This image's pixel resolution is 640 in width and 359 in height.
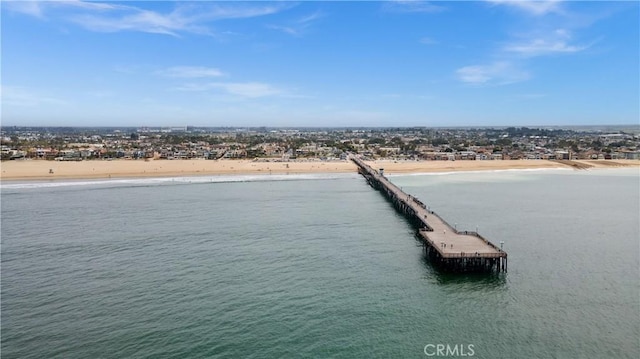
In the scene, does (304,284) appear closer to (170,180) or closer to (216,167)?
(170,180)

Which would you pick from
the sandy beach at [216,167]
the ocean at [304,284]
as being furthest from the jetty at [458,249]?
the sandy beach at [216,167]

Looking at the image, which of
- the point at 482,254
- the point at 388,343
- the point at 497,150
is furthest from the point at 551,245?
the point at 497,150

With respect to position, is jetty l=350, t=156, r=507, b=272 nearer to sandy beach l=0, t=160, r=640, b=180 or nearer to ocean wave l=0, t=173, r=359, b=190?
ocean wave l=0, t=173, r=359, b=190

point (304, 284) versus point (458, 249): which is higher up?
point (458, 249)

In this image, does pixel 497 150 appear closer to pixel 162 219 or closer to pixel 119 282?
pixel 162 219

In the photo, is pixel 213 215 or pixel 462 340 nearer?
pixel 462 340

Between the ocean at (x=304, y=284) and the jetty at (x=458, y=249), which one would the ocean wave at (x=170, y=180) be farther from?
the jetty at (x=458, y=249)

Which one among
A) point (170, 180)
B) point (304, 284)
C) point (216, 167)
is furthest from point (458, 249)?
point (216, 167)
